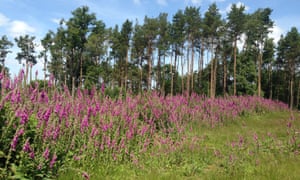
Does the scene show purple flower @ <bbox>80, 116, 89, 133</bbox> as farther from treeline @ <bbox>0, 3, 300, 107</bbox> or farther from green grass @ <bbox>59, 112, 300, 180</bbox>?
treeline @ <bbox>0, 3, 300, 107</bbox>

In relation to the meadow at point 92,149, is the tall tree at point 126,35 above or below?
above

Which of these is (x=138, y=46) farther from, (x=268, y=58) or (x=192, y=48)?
(x=268, y=58)

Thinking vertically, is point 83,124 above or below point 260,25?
below

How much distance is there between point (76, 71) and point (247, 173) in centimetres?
4772

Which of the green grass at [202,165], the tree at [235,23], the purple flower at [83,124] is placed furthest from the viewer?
the tree at [235,23]

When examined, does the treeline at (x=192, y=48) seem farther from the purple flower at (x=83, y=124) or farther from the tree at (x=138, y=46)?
the purple flower at (x=83, y=124)

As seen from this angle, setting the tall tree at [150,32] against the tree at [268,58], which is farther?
the tree at [268,58]

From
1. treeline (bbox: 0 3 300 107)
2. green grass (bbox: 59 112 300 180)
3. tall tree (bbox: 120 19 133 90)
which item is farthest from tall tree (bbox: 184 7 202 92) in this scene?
green grass (bbox: 59 112 300 180)

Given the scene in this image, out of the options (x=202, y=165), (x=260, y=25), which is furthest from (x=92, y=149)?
(x=260, y=25)

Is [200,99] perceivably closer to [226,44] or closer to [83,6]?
[226,44]

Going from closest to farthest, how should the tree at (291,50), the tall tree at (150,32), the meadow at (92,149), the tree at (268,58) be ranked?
the meadow at (92,149)
the tree at (291,50)
the tall tree at (150,32)
the tree at (268,58)

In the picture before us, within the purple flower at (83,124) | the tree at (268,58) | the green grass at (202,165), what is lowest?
the green grass at (202,165)

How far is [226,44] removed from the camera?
43875mm

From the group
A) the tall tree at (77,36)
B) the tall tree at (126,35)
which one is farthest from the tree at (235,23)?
the tall tree at (77,36)
